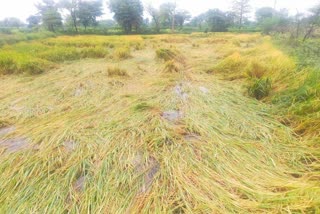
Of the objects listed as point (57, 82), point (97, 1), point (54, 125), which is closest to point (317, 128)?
point (54, 125)

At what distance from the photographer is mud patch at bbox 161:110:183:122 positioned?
9.44ft

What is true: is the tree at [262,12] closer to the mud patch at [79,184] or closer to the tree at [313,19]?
the tree at [313,19]

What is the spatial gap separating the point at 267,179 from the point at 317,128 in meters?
1.11

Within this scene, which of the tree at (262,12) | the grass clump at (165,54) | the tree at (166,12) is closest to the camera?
the grass clump at (165,54)

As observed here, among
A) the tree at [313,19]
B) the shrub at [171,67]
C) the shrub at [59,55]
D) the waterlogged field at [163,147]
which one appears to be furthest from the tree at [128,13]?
the waterlogged field at [163,147]

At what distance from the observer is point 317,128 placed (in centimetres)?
229

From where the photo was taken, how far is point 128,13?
2802 centimetres

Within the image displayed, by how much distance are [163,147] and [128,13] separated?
29.2 m

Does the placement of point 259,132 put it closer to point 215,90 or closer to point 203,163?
point 203,163

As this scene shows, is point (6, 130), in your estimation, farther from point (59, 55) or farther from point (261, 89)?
point (59, 55)

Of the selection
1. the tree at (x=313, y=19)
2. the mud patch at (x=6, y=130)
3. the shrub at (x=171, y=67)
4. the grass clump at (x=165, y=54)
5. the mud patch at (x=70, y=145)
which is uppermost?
the tree at (x=313, y=19)

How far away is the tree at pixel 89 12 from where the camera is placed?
2872cm

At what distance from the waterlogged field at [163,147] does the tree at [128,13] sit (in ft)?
87.0

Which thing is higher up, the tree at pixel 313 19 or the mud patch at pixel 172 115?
the tree at pixel 313 19
